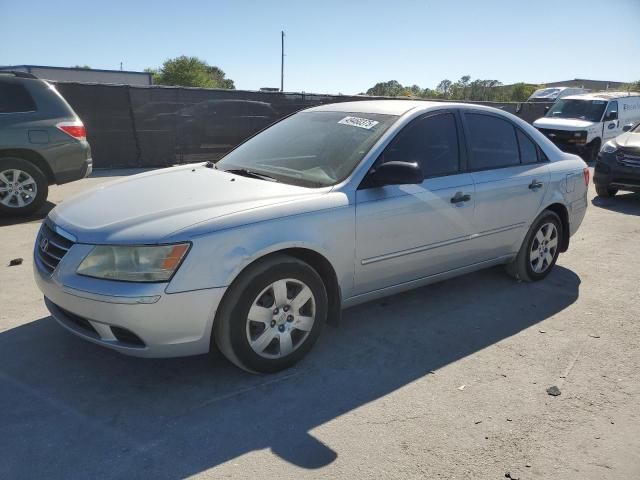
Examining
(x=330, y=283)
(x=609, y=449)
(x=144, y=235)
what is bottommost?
(x=609, y=449)

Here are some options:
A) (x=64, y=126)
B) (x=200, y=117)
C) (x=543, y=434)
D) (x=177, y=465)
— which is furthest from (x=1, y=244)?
(x=200, y=117)

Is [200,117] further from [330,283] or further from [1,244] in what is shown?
[330,283]

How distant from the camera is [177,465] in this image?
94.0 inches

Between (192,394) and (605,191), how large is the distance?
355 inches

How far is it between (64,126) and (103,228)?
4944 millimetres

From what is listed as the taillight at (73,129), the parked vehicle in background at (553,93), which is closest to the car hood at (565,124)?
the taillight at (73,129)

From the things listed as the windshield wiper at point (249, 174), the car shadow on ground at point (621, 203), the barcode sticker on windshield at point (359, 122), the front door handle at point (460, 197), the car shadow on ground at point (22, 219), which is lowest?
the car shadow on ground at point (621, 203)

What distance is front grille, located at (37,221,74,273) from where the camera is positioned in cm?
296

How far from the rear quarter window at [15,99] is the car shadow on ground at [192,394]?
13.9ft

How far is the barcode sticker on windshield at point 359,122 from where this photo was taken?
3818mm

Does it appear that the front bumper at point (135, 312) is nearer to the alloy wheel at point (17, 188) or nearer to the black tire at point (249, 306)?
the black tire at point (249, 306)

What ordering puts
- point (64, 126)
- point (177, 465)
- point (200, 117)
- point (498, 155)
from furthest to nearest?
point (200, 117) < point (64, 126) < point (498, 155) < point (177, 465)

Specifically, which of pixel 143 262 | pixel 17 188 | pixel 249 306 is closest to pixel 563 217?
pixel 249 306

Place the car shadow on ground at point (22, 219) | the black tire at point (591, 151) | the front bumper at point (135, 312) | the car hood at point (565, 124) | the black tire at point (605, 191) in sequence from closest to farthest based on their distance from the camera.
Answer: the front bumper at point (135, 312)
the car shadow on ground at point (22, 219)
the black tire at point (605, 191)
the car hood at point (565, 124)
the black tire at point (591, 151)
